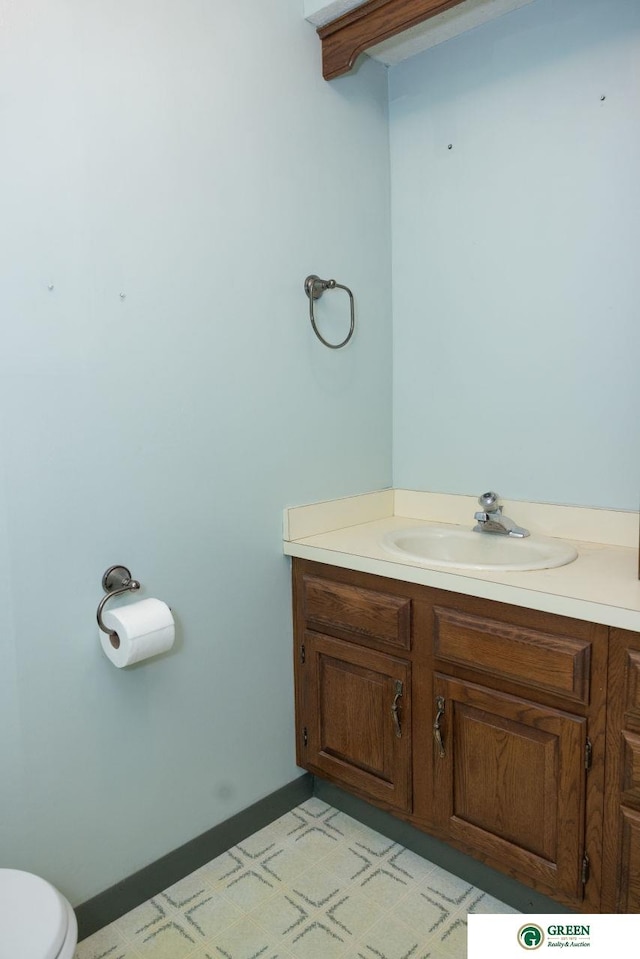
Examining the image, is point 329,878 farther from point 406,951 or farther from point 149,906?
point 149,906

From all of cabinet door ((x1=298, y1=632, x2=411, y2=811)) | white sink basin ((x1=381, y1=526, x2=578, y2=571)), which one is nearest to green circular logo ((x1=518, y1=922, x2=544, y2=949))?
cabinet door ((x1=298, y1=632, x2=411, y2=811))

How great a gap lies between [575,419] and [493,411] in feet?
0.87

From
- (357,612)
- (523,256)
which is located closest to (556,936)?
(357,612)

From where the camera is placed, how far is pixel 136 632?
1.51 metres

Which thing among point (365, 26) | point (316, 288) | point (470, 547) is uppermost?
point (365, 26)

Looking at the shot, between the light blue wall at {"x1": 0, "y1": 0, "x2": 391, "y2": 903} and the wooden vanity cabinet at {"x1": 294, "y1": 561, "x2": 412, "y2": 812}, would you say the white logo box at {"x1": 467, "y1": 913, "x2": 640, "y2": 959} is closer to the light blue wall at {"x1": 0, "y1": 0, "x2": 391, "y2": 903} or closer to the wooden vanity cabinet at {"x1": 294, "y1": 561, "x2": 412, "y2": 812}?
the wooden vanity cabinet at {"x1": 294, "y1": 561, "x2": 412, "y2": 812}

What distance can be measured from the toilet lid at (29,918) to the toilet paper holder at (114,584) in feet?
1.69

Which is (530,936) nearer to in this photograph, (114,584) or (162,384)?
(114,584)

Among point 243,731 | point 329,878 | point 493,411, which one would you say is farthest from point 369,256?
point 329,878

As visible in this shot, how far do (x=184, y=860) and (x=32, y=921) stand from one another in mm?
743

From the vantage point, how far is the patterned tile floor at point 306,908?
1.57 metres

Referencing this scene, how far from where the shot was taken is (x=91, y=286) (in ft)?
5.00

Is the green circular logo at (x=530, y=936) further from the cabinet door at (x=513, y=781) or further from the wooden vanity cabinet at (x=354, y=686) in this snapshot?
the wooden vanity cabinet at (x=354, y=686)

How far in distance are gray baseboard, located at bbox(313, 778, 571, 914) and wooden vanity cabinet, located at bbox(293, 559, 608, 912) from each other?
0.35 ft
